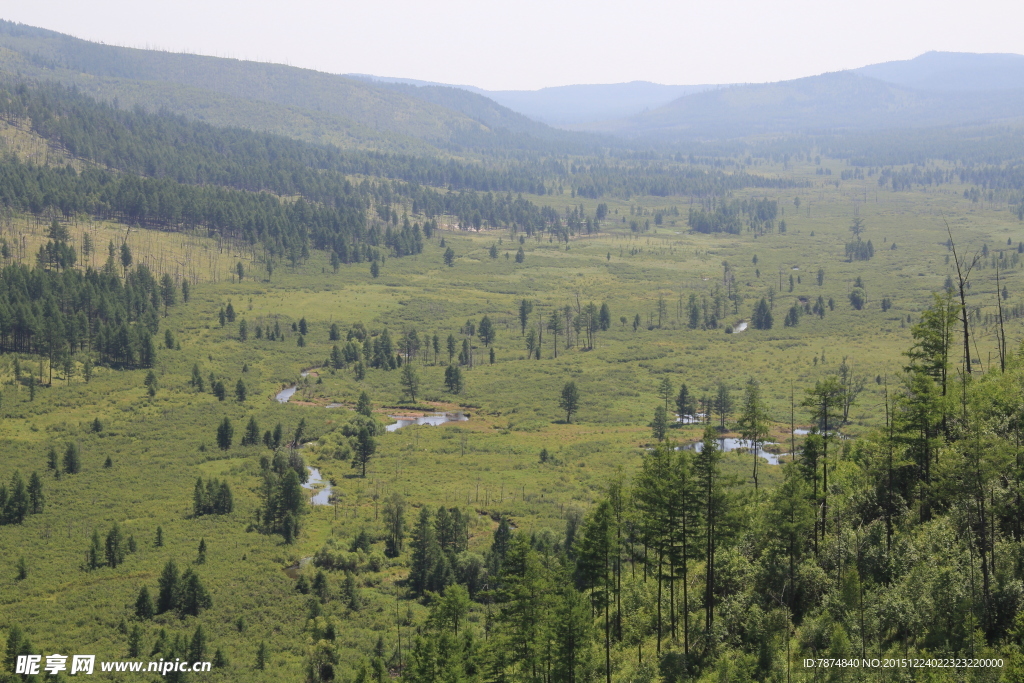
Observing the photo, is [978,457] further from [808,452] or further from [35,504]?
[35,504]

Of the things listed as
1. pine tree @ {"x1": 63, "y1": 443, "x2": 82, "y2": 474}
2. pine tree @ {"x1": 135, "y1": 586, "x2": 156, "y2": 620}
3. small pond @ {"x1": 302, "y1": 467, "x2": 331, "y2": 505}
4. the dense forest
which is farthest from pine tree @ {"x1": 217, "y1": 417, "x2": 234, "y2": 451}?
pine tree @ {"x1": 135, "y1": 586, "x2": 156, "y2": 620}

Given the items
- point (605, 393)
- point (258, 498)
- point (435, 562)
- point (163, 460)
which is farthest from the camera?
point (605, 393)

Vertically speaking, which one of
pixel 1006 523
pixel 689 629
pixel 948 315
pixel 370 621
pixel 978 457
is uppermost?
pixel 948 315

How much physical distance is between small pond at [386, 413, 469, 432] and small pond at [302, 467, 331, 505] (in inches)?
862

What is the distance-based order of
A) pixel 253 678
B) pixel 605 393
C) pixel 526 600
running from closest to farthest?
pixel 526 600, pixel 253 678, pixel 605 393

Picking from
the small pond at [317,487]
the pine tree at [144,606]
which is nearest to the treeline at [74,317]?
the small pond at [317,487]

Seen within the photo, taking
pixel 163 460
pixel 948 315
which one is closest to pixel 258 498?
pixel 163 460

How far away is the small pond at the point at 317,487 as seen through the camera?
97812 millimetres

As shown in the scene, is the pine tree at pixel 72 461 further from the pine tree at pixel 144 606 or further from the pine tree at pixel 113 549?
the pine tree at pixel 144 606

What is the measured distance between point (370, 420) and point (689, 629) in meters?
78.7

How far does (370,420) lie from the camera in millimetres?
123562

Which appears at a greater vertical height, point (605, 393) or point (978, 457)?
point (978, 457)

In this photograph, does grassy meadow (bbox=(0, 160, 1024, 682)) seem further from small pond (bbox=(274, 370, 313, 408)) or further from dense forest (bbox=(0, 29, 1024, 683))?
small pond (bbox=(274, 370, 313, 408))

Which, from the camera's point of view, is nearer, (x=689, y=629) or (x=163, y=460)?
(x=689, y=629)
